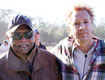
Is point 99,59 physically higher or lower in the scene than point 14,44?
lower

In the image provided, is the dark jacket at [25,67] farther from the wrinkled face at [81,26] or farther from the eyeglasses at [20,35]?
the wrinkled face at [81,26]

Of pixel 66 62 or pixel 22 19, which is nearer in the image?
pixel 22 19

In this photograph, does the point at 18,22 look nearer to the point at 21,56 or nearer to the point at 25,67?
the point at 21,56

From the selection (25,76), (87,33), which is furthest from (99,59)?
(25,76)

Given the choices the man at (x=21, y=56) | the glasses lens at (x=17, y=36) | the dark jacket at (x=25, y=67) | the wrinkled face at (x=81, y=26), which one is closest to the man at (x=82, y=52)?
the wrinkled face at (x=81, y=26)

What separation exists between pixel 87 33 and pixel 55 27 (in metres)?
48.4

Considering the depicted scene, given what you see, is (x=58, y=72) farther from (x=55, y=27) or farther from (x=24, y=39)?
(x=55, y=27)

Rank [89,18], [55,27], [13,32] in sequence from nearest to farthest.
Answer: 1. [13,32]
2. [89,18]
3. [55,27]

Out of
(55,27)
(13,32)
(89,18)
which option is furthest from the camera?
(55,27)

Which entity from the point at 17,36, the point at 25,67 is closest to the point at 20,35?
the point at 17,36

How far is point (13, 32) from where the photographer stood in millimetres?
2934

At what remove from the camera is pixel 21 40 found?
295 centimetres

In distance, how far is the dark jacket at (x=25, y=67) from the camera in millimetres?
2939

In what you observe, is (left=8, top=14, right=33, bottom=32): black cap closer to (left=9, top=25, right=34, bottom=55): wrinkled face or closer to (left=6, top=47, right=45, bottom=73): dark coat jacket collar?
(left=9, top=25, right=34, bottom=55): wrinkled face
